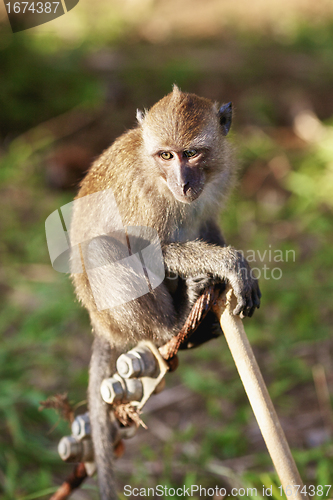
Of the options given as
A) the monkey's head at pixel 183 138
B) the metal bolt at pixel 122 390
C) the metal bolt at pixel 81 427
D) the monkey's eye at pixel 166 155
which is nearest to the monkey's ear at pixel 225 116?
the monkey's head at pixel 183 138

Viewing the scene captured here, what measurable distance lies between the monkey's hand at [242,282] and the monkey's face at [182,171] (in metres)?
0.38

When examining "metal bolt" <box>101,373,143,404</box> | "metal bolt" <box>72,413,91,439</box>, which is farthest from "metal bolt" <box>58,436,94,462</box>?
"metal bolt" <box>101,373,143,404</box>

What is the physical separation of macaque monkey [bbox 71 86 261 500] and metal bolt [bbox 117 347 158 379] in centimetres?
27

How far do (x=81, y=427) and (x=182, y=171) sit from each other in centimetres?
150

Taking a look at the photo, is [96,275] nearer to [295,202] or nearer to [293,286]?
[293,286]

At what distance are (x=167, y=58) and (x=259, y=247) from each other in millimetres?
5054

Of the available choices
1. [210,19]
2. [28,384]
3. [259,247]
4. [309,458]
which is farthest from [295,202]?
[210,19]

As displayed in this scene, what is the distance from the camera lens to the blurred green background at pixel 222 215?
385 centimetres

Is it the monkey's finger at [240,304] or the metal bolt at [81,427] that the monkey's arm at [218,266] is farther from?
the metal bolt at [81,427]

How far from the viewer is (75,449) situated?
2.58m

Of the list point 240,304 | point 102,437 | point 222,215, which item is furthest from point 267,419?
point 222,215

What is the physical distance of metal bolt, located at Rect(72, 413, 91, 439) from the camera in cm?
262

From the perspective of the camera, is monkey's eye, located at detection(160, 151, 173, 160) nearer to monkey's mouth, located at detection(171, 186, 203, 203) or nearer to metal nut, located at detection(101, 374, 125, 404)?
monkey's mouth, located at detection(171, 186, 203, 203)

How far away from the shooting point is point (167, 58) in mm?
9133
